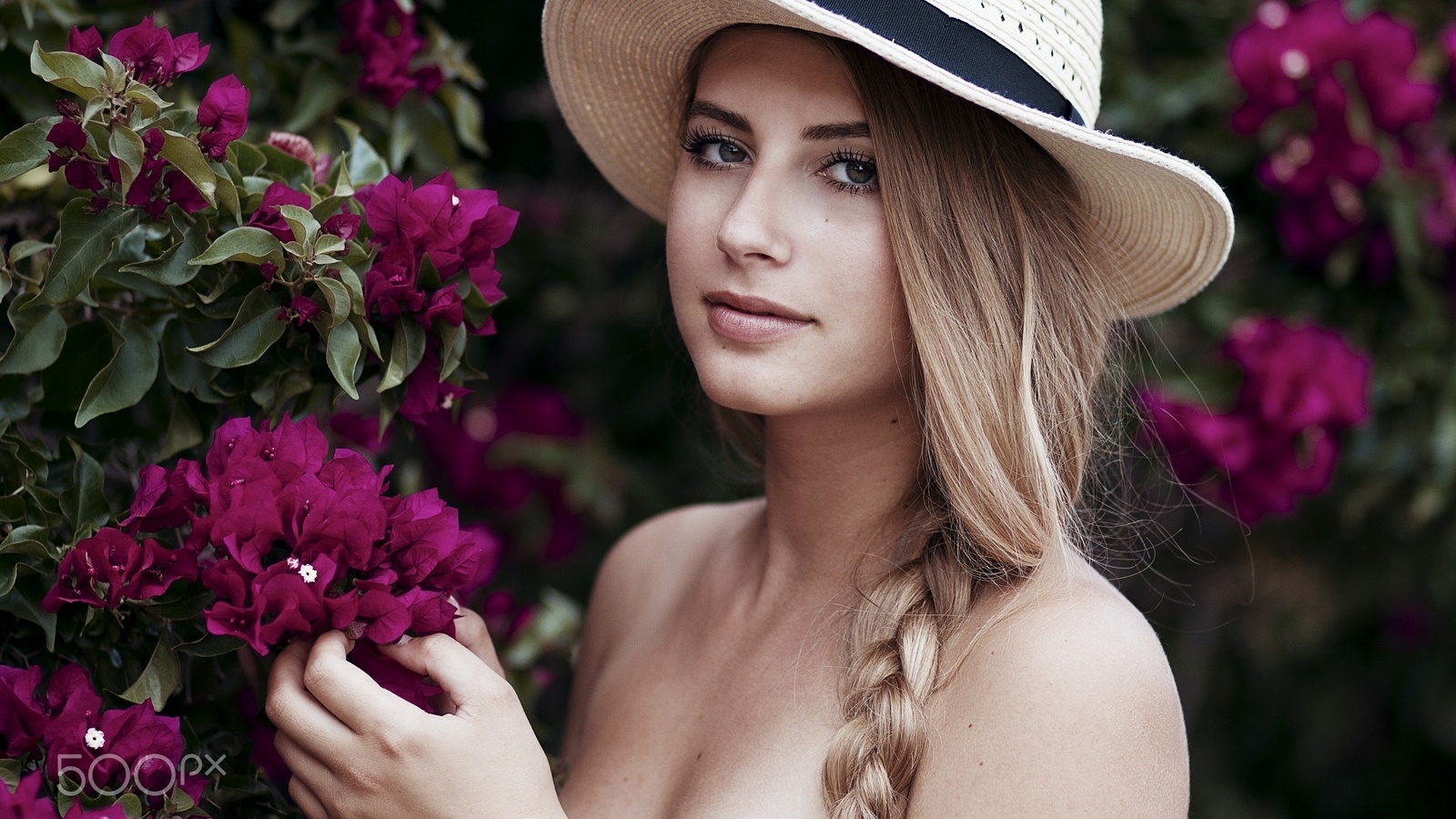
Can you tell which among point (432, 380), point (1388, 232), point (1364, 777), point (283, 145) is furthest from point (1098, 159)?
point (1364, 777)

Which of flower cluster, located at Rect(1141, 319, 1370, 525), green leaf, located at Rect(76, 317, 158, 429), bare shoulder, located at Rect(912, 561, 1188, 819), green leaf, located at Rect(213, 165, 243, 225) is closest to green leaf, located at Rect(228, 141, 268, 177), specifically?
green leaf, located at Rect(213, 165, 243, 225)

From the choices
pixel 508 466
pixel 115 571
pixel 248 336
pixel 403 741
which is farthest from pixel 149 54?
pixel 508 466

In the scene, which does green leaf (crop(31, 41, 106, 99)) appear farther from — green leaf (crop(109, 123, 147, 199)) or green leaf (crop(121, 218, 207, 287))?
green leaf (crop(121, 218, 207, 287))

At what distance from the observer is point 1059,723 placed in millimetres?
1411

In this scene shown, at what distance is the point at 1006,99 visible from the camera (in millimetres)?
1488

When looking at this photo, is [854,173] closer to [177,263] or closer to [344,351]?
[344,351]

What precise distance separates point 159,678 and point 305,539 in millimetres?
252

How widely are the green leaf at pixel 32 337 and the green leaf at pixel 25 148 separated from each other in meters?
0.14

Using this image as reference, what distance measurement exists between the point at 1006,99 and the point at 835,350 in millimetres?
359

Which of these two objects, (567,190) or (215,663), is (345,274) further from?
(567,190)

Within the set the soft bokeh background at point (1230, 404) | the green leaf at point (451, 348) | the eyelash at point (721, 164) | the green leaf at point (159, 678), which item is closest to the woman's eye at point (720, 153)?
the eyelash at point (721, 164)

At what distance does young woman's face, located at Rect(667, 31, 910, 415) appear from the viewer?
5.09ft

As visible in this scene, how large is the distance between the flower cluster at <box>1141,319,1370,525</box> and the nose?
121cm

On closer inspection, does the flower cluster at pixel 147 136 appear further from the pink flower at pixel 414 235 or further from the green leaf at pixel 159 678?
the green leaf at pixel 159 678
